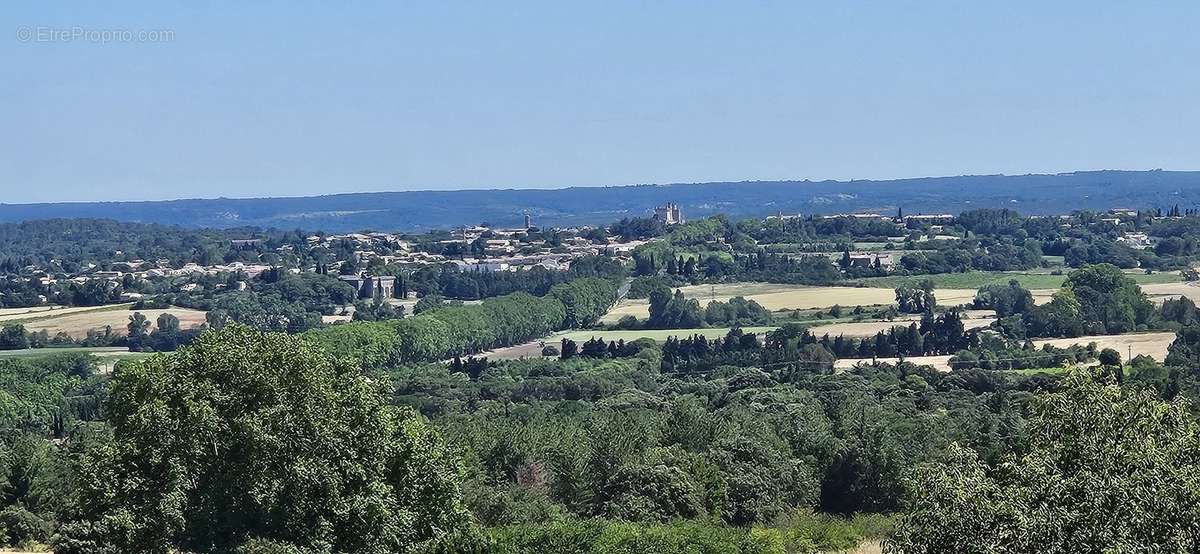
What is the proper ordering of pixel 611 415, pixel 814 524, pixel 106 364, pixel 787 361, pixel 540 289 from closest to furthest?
pixel 814 524 < pixel 611 415 < pixel 787 361 < pixel 106 364 < pixel 540 289

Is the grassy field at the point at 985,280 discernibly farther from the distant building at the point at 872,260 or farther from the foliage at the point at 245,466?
the foliage at the point at 245,466

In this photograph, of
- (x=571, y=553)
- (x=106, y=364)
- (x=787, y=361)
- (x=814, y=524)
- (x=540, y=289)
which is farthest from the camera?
(x=540, y=289)

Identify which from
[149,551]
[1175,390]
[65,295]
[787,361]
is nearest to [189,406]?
[149,551]

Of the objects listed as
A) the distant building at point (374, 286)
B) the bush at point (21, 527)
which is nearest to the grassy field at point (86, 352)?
the distant building at point (374, 286)

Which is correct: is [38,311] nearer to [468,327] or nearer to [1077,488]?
[468,327]

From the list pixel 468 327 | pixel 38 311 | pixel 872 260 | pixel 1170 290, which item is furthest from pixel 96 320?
pixel 1170 290

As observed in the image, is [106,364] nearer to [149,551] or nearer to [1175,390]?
[1175,390]
